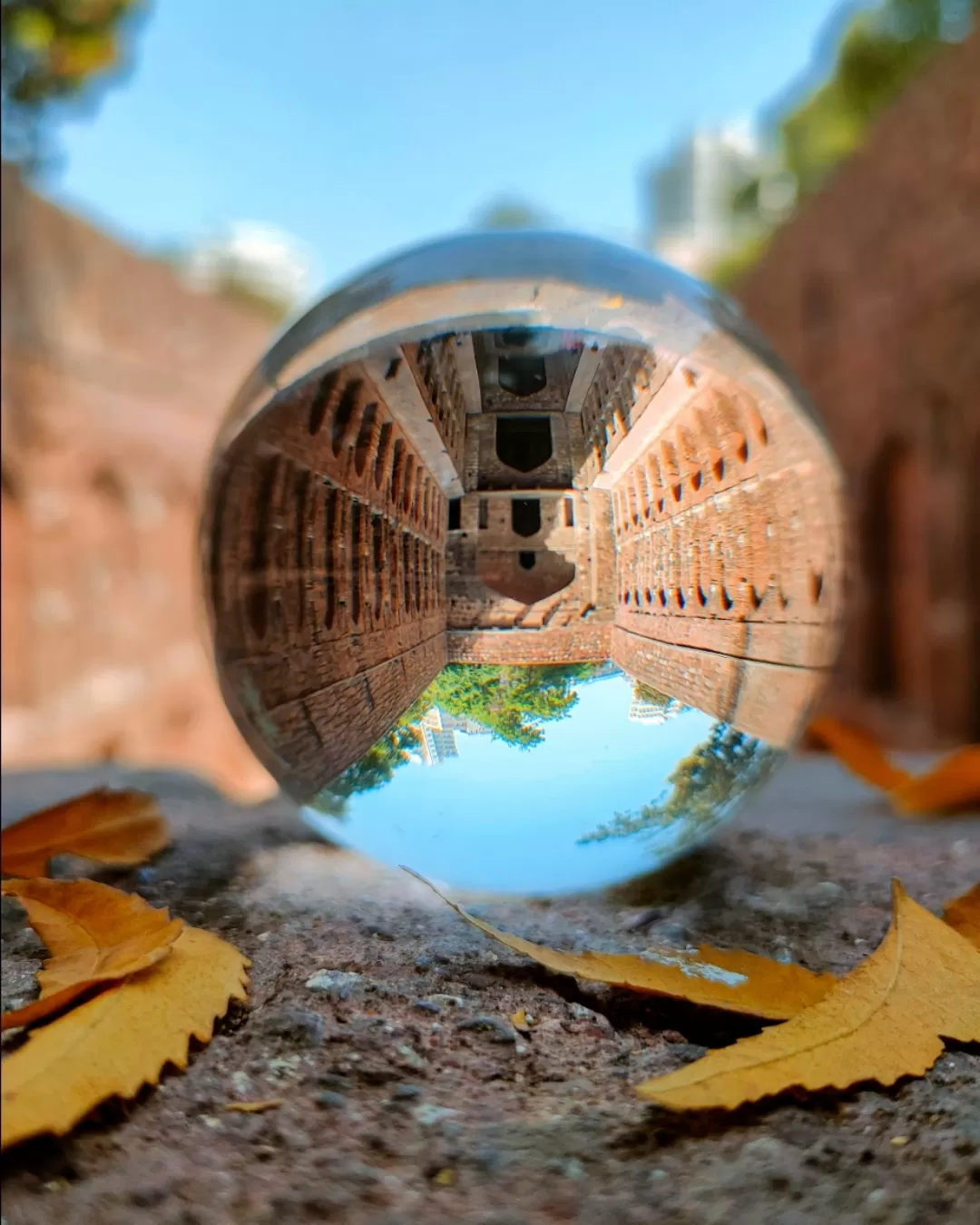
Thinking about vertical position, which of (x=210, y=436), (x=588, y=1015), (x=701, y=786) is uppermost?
(x=210, y=436)

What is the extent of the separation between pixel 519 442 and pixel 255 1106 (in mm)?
580

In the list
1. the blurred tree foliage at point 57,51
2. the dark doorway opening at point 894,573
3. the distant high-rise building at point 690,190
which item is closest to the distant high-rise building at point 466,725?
the blurred tree foliage at point 57,51

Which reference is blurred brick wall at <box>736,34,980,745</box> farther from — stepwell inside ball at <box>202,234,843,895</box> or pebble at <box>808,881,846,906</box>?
stepwell inside ball at <box>202,234,843,895</box>

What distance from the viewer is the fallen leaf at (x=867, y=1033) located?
1.98ft

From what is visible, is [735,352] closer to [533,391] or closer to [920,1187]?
[533,391]

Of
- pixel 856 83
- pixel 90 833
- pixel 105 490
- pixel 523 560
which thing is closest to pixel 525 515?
pixel 523 560

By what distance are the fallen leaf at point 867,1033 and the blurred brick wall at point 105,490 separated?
3.94 meters

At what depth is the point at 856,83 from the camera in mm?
13125

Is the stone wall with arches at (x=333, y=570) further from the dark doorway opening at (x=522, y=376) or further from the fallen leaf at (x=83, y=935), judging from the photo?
the fallen leaf at (x=83, y=935)

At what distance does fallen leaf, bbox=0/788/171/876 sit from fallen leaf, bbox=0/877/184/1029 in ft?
0.49

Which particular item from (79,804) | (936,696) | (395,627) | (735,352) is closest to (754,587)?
(735,352)

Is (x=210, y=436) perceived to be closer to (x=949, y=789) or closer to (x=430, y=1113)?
(x=949, y=789)

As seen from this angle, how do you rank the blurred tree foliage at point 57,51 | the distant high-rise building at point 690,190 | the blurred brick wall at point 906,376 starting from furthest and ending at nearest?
1. the distant high-rise building at point 690,190
2. the blurred brick wall at point 906,376
3. the blurred tree foliage at point 57,51

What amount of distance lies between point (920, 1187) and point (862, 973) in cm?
20
